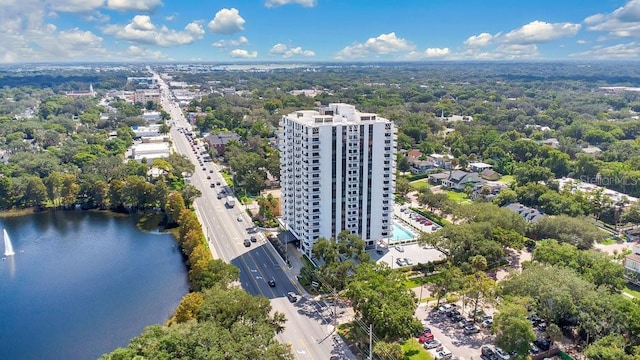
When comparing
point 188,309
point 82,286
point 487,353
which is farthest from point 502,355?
point 82,286

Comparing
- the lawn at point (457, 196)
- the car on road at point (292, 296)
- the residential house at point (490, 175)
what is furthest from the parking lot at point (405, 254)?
the residential house at point (490, 175)

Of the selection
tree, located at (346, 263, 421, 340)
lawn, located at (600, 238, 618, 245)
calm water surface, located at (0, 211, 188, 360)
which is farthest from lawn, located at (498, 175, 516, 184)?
calm water surface, located at (0, 211, 188, 360)

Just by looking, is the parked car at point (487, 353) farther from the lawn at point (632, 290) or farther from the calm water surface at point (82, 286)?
the calm water surface at point (82, 286)

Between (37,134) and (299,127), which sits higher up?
(299,127)

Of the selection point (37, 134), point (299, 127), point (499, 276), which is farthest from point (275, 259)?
point (37, 134)

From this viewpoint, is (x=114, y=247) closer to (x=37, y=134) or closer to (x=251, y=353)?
(x=251, y=353)

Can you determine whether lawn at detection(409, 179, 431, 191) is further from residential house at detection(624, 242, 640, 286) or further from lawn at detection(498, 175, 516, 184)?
residential house at detection(624, 242, 640, 286)
